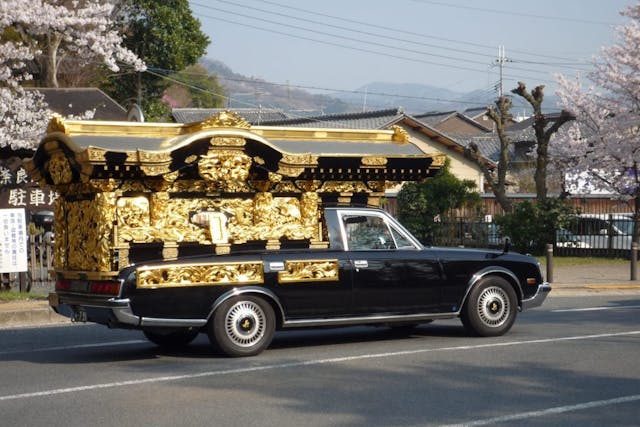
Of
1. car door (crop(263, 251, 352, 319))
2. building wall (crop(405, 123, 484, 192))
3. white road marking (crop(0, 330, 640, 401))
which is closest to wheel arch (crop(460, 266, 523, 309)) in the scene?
white road marking (crop(0, 330, 640, 401))

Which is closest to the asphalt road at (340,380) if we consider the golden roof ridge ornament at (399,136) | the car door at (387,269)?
the car door at (387,269)

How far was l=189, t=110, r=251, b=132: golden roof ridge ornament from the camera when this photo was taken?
454 inches

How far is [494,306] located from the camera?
12.5 meters

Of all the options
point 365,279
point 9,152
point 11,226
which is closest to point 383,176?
point 365,279

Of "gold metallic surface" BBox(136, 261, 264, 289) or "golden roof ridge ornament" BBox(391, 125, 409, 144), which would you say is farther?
"golden roof ridge ornament" BBox(391, 125, 409, 144)

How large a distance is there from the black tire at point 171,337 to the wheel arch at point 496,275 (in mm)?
3339

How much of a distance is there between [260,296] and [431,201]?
2318 centimetres

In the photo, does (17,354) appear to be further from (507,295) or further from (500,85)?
(500,85)

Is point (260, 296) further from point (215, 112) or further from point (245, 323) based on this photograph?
point (215, 112)

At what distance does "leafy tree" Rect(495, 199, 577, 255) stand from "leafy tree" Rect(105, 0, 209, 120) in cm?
2316

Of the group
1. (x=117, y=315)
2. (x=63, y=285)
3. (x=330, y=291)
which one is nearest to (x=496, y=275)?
(x=330, y=291)

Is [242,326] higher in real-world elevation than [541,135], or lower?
lower

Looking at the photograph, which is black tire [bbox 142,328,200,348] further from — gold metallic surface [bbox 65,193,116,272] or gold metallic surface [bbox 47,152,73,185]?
gold metallic surface [bbox 47,152,73,185]

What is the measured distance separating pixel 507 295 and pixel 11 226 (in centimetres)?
987
